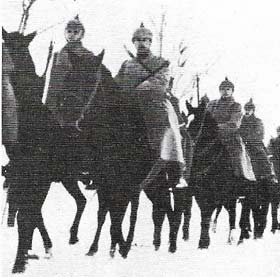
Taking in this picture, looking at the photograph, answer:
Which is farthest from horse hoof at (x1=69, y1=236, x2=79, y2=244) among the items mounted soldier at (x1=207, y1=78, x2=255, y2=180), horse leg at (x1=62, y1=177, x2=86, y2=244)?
mounted soldier at (x1=207, y1=78, x2=255, y2=180)

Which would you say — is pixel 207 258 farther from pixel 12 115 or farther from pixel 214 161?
pixel 12 115

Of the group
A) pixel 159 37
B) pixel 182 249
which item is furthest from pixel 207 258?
pixel 159 37

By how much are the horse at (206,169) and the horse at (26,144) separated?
156 inches

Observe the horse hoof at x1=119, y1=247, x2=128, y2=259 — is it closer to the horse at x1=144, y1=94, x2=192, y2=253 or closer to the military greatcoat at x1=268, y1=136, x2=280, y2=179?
the horse at x1=144, y1=94, x2=192, y2=253

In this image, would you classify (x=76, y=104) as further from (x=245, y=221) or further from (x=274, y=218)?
(x=274, y=218)

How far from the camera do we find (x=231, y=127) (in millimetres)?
12625

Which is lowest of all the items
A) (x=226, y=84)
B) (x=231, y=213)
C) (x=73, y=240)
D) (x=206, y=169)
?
(x=73, y=240)

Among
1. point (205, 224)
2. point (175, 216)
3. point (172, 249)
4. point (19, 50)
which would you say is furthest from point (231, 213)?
point (19, 50)

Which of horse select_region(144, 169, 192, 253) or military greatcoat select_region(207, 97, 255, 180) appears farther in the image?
military greatcoat select_region(207, 97, 255, 180)

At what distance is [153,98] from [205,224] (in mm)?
2802

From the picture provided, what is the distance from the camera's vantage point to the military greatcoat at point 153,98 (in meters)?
9.73

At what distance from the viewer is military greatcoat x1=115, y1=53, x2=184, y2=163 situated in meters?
9.73

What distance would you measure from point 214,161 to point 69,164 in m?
3.54

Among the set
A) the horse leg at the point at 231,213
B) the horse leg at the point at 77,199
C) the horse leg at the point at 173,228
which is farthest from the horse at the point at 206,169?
the horse leg at the point at 77,199
